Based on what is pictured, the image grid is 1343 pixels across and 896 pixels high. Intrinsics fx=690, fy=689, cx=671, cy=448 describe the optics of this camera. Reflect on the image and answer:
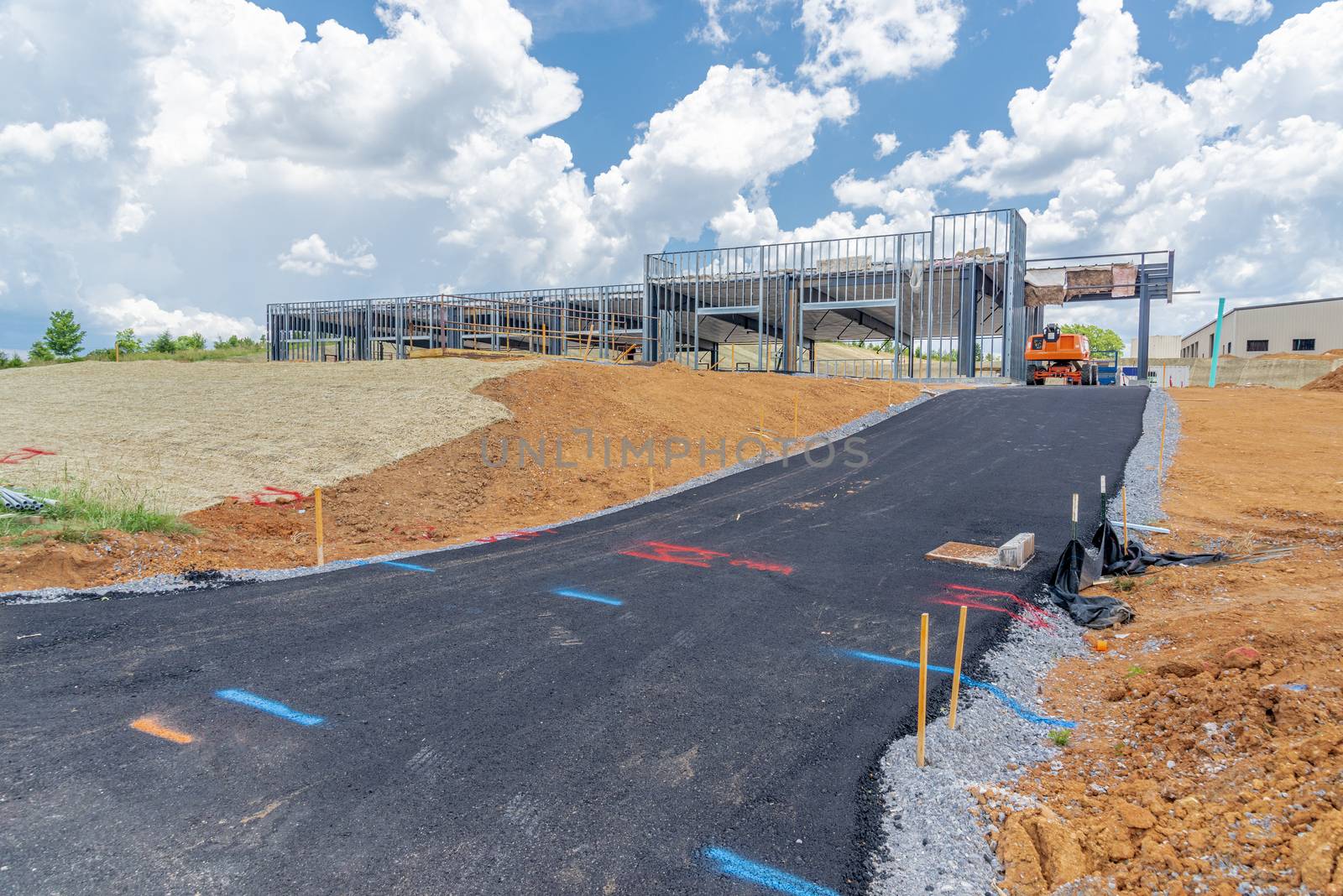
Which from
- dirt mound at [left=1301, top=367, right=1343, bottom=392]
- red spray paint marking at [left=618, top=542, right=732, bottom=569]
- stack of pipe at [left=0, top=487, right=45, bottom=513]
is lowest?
red spray paint marking at [left=618, top=542, right=732, bottom=569]

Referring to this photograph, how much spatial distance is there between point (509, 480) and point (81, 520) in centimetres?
702

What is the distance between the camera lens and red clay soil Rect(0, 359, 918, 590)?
349 inches

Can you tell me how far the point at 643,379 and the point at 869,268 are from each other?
1674 centimetres

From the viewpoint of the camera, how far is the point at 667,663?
5.93 m

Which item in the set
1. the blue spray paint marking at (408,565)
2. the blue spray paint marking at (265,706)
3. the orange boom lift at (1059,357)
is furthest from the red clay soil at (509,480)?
the orange boom lift at (1059,357)

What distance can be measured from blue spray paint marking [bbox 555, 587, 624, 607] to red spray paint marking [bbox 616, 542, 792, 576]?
163 centimetres

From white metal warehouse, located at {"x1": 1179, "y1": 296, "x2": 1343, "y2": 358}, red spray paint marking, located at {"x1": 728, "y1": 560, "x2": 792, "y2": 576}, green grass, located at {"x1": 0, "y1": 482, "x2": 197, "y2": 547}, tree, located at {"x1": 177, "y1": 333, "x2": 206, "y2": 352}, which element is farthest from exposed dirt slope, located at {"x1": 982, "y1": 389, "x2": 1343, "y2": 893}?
tree, located at {"x1": 177, "y1": 333, "x2": 206, "y2": 352}

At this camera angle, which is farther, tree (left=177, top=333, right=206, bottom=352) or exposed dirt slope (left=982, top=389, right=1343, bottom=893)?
tree (left=177, top=333, right=206, bottom=352)

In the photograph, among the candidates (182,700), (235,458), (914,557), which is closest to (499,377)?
(235,458)

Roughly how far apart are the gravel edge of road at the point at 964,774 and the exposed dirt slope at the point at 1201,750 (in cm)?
14

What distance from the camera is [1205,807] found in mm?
3592

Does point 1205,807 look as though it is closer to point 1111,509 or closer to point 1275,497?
point 1111,509

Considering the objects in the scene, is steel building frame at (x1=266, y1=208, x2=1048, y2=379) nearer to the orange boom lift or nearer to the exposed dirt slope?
the orange boom lift

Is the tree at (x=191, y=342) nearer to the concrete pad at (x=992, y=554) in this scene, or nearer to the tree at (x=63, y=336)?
the tree at (x=63, y=336)
